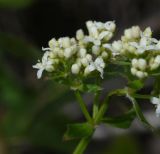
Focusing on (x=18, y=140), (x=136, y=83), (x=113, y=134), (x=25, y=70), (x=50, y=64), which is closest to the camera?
(x=136, y=83)

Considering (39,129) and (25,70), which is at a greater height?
(25,70)

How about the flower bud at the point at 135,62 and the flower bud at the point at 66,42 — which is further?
the flower bud at the point at 66,42

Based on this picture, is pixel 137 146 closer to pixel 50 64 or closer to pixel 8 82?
pixel 8 82

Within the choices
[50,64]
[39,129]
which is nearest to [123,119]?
[50,64]

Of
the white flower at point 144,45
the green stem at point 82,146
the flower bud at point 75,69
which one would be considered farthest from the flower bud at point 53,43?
the green stem at point 82,146

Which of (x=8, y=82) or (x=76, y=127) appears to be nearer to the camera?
(x=76, y=127)

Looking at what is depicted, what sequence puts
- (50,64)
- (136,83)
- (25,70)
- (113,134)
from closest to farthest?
1. (136,83)
2. (50,64)
3. (113,134)
4. (25,70)

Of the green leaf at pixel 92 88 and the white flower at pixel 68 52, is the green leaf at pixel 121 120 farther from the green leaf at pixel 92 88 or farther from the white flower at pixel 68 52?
the white flower at pixel 68 52
